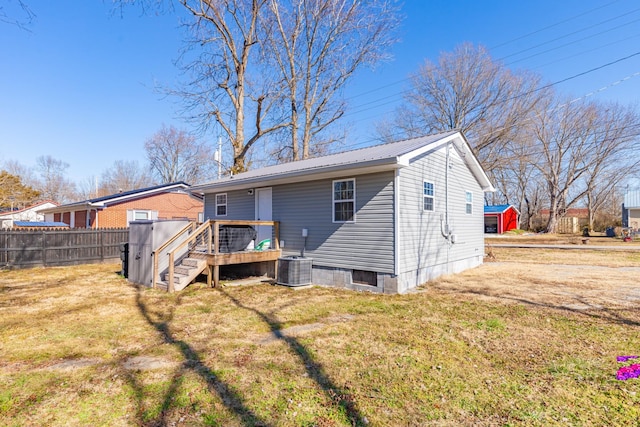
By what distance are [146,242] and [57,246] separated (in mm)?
6599

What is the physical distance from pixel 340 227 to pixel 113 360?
5496 mm

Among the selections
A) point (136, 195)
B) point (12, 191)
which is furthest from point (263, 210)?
point (12, 191)

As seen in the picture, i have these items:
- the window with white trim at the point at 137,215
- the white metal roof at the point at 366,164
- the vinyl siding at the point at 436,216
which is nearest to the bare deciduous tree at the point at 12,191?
the window with white trim at the point at 137,215

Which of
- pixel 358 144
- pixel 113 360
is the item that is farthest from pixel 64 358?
pixel 358 144

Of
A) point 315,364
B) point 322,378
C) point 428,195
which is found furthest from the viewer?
point 428,195

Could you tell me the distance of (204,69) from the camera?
1662cm

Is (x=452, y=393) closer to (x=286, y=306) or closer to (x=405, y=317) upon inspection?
(x=405, y=317)

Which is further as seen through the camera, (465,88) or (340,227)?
(465,88)

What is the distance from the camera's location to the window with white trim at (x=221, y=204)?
11.8 m

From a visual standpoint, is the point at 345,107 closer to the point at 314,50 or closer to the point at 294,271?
the point at 314,50

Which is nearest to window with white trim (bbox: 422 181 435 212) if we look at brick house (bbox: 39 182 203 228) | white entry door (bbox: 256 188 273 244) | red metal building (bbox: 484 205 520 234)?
white entry door (bbox: 256 188 273 244)

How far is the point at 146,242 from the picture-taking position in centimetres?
850

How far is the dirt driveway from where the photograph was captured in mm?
6602

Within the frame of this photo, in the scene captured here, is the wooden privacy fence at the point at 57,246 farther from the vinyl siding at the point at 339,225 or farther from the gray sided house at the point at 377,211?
the vinyl siding at the point at 339,225
